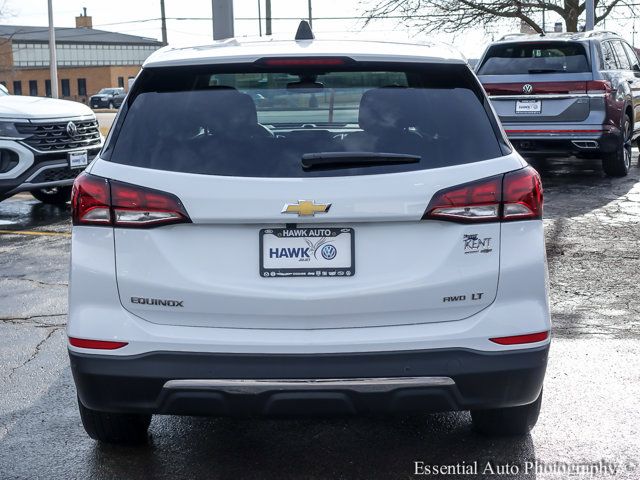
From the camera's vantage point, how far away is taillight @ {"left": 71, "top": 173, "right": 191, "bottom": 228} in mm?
3445

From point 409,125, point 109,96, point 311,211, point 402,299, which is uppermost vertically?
point 409,125

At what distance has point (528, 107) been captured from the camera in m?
12.9

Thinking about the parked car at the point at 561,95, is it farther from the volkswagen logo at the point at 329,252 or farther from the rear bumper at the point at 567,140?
the volkswagen logo at the point at 329,252

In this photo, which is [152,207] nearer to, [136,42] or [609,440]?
[609,440]

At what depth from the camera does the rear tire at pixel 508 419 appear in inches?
160

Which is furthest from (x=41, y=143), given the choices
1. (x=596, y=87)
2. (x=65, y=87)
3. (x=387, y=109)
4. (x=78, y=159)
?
(x=65, y=87)

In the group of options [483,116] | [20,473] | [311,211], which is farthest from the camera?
[20,473]

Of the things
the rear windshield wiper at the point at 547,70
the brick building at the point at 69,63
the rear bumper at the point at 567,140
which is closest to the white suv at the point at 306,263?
the rear bumper at the point at 567,140

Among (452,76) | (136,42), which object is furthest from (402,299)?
(136,42)

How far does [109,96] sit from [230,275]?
2848 inches

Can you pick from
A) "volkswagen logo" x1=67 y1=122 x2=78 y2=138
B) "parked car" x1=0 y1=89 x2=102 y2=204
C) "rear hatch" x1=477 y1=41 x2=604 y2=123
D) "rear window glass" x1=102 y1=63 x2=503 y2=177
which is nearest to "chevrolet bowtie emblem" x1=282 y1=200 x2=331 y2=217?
"rear window glass" x1=102 y1=63 x2=503 y2=177

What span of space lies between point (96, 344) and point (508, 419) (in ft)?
5.51

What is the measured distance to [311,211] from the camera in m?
3.39

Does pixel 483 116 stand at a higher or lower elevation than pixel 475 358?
higher
